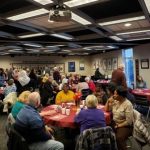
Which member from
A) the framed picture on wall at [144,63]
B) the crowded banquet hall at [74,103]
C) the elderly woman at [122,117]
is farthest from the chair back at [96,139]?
the framed picture on wall at [144,63]

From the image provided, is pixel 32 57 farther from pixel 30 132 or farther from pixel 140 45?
pixel 30 132

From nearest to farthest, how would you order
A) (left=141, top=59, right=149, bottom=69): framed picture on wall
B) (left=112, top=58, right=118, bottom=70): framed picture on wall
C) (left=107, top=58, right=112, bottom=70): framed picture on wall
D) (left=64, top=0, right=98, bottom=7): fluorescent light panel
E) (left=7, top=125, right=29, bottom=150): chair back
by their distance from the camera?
(left=7, top=125, right=29, bottom=150): chair back → (left=64, top=0, right=98, bottom=7): fluorescent light panel → (left=141, top=59, right=149, bottom=69): framed picture on wall → (left=112, top=58, right=118, bottom=70): framed picture on wall → (left=107, top=58, right=112, bottom=70): framed picture on wall

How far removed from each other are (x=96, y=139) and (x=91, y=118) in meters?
0.37

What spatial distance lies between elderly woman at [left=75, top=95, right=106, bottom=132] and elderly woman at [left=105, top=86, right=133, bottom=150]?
0.61 meters

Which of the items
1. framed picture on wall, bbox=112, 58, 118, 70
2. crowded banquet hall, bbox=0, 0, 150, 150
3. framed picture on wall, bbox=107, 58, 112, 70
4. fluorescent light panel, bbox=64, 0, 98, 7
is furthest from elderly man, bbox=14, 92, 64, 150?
framed picture on wall, bbox=107, 58, 112, 70

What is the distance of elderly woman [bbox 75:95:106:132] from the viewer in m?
3.25

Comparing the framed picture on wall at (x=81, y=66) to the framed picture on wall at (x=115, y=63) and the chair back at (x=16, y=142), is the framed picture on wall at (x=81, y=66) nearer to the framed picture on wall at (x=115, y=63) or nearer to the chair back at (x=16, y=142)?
the framed picture on wall at (x=115, y=63)

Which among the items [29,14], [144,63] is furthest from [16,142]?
[144,63]

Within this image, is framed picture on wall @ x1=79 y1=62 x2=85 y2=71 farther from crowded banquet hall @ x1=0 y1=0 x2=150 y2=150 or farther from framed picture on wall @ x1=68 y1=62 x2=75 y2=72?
crowded banquet hall @ x1=0 y1=0 x2=150 y2=150

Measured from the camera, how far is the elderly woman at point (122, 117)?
3718 mm

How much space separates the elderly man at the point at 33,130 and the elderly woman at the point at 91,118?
449 millimetres

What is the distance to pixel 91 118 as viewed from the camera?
3.27 metres

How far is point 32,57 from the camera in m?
19.9

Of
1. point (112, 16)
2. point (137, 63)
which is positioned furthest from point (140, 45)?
point (112, 16)
